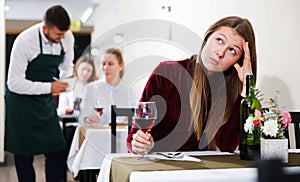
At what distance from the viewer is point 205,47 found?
2.25 metres

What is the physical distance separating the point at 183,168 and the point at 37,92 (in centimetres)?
220

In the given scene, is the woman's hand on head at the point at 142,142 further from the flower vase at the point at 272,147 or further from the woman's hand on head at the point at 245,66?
the woman's hand on head at the point at 245,66

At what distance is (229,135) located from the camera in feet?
6.93

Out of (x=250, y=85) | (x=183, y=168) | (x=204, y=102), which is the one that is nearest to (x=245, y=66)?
(x=204, y=102)

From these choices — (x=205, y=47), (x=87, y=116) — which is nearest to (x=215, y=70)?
(x=205, y=47)

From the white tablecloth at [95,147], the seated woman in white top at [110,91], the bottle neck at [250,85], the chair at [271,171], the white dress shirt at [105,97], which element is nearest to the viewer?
the chair at [271,171]

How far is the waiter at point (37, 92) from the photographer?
3.41 metres

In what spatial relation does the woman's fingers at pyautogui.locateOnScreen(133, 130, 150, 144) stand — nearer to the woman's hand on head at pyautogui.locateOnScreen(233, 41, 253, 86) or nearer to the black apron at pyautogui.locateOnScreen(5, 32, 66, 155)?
the woman's hand on head at pyautogui.locateOnScreen(233, 41, 253, 86)

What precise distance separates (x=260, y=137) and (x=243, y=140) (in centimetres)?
6

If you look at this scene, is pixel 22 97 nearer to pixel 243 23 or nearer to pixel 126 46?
pixel 243 23

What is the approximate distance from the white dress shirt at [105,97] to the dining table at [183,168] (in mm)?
2178

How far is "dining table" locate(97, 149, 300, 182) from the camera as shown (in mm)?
1423

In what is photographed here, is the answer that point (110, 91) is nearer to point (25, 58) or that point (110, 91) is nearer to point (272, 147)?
point (25, 58)

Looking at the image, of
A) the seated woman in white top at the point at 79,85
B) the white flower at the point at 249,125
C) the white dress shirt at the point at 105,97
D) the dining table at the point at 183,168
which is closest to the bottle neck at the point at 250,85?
the white flower at the point at 249,125
